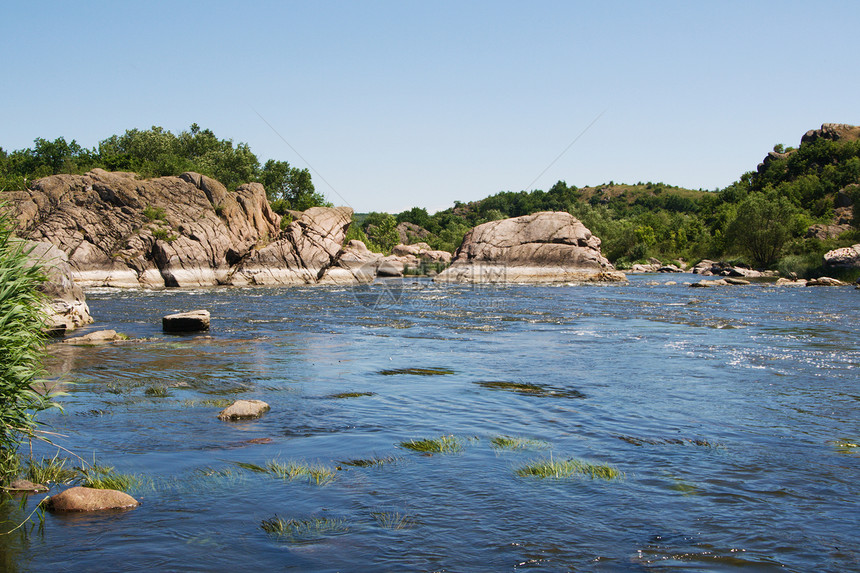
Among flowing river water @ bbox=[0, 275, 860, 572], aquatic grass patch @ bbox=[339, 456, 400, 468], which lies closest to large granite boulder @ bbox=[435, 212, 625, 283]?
flowing river water @ bbox=[0, 275, 860, 572]

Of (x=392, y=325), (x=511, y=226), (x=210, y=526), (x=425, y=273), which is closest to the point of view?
(x=210, y=526)

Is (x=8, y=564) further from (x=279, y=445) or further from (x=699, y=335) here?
(x=699, y=335)

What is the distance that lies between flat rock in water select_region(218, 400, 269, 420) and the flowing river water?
20 cm

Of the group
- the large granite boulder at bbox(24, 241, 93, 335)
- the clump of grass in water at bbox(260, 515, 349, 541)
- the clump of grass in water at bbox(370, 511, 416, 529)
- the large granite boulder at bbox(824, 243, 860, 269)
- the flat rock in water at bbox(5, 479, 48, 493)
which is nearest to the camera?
the clump of grass in water at bbox(260, 515, 349, 541)

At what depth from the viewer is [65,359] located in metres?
15.9

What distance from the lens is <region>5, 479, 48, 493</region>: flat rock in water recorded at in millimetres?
6718

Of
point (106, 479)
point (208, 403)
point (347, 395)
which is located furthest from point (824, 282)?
point (106, 479)

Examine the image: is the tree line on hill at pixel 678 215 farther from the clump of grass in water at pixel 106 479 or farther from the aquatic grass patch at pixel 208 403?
the clump of grass in water at pixel 106 479

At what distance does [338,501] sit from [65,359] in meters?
12.5

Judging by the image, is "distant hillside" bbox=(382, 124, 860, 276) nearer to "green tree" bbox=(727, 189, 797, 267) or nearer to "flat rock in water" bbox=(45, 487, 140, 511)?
"green tree" bbox=(727, 189, 797, 267)

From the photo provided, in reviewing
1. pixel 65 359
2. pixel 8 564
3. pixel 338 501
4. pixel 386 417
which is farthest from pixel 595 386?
pixel 65 359

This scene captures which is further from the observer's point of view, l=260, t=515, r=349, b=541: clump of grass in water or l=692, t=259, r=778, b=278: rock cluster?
l=692, t=259, r=778, b=278: rock cluster

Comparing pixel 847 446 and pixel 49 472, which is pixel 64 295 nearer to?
pixel 49 472

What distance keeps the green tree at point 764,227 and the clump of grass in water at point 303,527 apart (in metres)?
71.9
